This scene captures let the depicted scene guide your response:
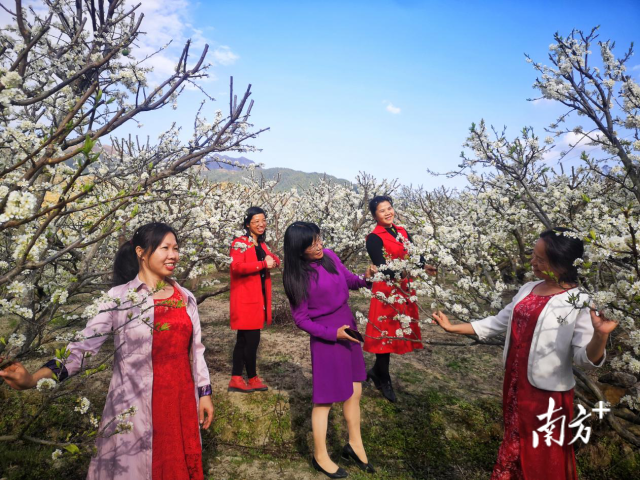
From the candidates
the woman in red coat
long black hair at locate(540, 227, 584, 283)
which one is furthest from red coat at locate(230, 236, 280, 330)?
long black hair at locate(540, 227, 584, 283)

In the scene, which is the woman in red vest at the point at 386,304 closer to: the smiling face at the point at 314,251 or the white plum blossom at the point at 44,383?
the smiling face at the point at 314,251

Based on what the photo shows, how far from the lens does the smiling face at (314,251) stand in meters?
3.02

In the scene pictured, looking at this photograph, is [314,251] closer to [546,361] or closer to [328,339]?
[328,339]

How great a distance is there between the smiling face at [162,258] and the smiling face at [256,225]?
2.39 metres

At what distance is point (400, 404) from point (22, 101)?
4478 mm

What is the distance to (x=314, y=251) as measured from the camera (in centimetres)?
303

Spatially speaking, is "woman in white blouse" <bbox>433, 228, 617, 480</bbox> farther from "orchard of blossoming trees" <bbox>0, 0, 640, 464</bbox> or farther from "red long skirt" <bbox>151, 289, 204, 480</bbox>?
"red long skirt" <bbox>151, 289, 204, 480</bbox>

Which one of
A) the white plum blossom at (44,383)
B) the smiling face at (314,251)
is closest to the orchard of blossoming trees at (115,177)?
the white plum blossom at (44,383)

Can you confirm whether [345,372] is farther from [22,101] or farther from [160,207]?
[160,207]

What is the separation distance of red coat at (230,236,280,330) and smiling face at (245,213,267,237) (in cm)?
19

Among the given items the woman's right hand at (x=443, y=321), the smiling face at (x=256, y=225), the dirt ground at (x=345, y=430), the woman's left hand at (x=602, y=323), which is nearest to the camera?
the woman's left hand at (x=602, y=323)

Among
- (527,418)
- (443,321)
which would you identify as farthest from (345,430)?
(527,418)

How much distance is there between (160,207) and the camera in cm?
602

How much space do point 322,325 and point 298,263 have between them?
0.53 metres
